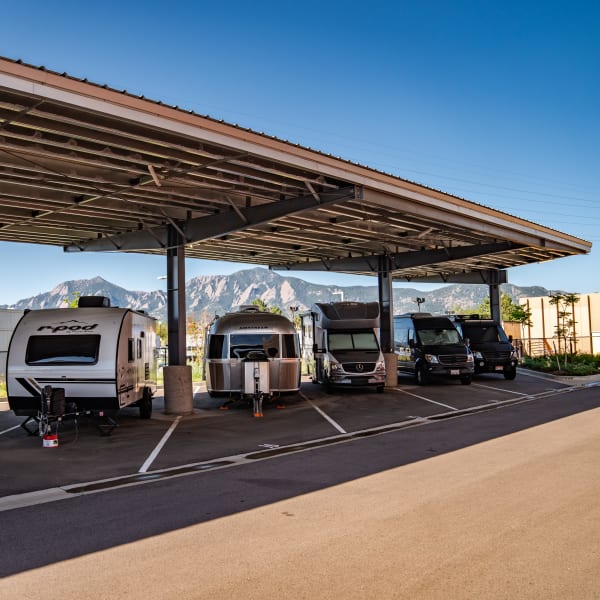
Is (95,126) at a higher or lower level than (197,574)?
higher

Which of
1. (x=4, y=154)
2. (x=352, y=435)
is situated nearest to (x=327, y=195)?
(x=352, y=435)

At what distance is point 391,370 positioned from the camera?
2378 cm

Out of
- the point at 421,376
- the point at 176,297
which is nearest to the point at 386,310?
the point at 421,376

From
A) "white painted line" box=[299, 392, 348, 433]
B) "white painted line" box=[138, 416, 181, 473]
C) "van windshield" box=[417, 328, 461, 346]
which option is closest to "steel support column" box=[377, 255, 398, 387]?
"van windshield" box=[417, 328, 461, 346]

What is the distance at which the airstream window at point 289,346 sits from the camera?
60.4 ft

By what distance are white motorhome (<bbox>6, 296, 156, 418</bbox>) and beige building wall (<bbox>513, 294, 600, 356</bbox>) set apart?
107 ft

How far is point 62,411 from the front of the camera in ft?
40.7

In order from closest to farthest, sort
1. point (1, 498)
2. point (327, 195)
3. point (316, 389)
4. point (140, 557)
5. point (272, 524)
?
point (140, 557) → point (272, 524) → point (1, 498) → point (327, 195) → point (316, 389)

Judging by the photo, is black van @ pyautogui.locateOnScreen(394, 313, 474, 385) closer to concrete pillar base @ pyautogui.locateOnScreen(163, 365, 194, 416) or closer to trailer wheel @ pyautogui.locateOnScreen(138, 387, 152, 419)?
concrete pillar base @ pyautogui.locateOnScreen(163, 365, 194, 416)

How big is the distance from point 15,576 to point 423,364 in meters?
20.2

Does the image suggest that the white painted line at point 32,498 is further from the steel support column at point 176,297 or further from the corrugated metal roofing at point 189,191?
the steel support column at point 176,297

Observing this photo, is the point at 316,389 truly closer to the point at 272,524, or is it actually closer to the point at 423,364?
the point at 423,364

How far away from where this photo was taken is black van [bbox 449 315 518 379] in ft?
84.7

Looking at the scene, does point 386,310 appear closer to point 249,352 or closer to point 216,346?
point 249,352
